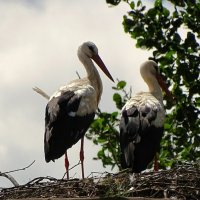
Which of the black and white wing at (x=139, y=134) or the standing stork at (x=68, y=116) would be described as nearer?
the black and white wing at (x=139, y=134)

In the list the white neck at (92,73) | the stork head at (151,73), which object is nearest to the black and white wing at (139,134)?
the white neck at (92,73)

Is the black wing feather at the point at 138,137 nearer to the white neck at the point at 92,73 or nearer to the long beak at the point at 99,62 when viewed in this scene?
the white neck at the point at 92,73

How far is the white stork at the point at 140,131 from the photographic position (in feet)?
42.4

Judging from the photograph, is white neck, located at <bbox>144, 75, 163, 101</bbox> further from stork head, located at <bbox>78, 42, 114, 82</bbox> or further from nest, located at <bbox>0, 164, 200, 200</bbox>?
nest, located at <bbox>0, 164, 200, 200</bbox>

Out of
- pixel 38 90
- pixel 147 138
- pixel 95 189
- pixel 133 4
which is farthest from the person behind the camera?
pixel 133 4

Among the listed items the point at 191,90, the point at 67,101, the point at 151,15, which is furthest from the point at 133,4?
the point at 67,101

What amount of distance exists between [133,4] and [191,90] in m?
1.34

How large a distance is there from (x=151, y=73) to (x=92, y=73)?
88 centimetres

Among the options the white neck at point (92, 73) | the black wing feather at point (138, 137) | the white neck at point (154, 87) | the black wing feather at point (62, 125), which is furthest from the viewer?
the white neck at point (154, 87)

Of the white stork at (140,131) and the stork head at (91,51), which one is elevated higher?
the stork head at (91,51)

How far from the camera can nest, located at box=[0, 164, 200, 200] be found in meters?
10.5

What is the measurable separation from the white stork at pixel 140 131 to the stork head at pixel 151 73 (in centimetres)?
110

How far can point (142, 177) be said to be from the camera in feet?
36.7

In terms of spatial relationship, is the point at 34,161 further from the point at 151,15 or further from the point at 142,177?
the point at 151,15
